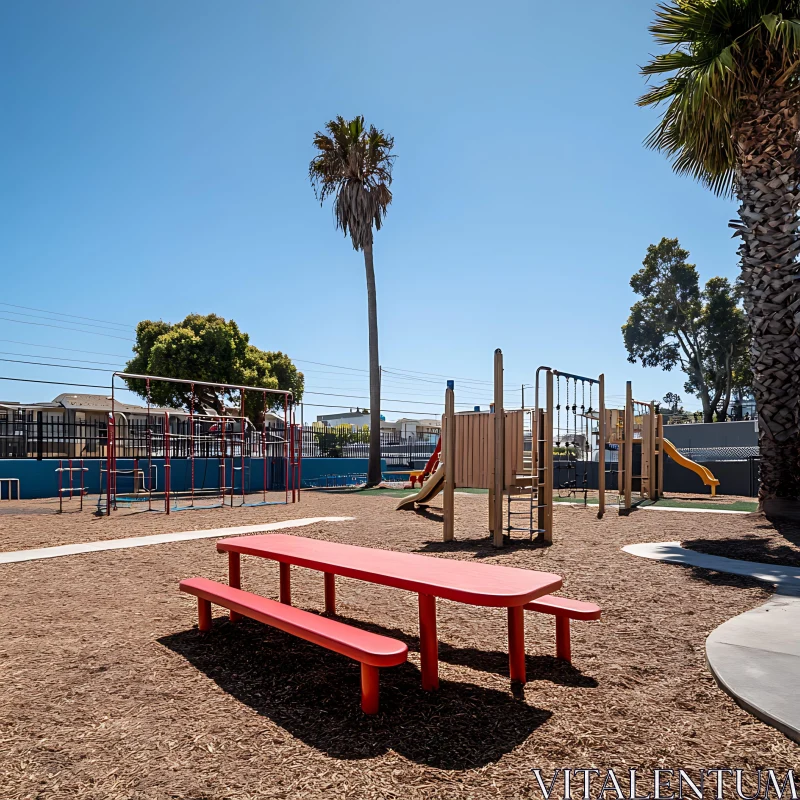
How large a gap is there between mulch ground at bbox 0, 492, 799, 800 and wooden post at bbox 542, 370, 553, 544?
110 inches

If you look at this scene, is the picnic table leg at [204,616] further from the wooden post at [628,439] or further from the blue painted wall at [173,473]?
→ the blue painted wall at [173,473]

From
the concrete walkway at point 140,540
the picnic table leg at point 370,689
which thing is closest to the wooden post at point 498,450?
the concrete walkway at point 140,540

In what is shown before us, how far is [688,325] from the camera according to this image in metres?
40.0

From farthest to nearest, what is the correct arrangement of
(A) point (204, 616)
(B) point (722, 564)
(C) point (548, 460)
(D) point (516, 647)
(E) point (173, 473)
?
(E) point (173, 473) < (C) point (548, 460) < (B) point (722, 564) < (A) point (204, 616) < (D) point (516, 647)

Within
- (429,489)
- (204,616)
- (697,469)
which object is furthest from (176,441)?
(204,616)

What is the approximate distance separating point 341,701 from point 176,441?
22.8m

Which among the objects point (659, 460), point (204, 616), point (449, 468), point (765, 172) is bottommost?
point (204, 616)

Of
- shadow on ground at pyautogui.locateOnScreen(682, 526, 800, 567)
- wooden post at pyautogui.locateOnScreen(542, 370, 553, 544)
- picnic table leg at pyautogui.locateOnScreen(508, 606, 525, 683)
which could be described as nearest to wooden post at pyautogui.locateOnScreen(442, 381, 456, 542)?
wooden post at pyautogui.locateOnScreen(542, 370, 553, 544)

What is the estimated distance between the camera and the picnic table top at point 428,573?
10.9ft

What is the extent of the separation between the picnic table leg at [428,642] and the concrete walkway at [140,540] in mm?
6174

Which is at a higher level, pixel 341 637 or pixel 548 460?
pixel 548 460

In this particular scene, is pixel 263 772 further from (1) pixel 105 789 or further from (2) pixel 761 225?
(2) pixel 761 225

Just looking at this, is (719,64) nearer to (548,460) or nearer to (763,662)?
(548,460)

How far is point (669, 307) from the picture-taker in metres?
40.6
